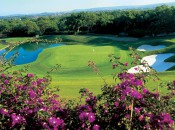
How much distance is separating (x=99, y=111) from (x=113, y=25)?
69.9m

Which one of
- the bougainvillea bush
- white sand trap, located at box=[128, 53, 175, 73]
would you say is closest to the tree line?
white sand trap, located at box=[128, 53, 175, 73]

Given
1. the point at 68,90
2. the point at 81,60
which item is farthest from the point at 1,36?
the point at 68,90

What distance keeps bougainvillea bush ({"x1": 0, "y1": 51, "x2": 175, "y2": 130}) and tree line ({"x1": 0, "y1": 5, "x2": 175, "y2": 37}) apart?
57.0 meters

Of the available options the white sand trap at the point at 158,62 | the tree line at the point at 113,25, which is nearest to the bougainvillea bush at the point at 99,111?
the white sand trap at the point at 158,62

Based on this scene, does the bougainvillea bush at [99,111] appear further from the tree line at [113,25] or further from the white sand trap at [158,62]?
the tree line at [113,25]

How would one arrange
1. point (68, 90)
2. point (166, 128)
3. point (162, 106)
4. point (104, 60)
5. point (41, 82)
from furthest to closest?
point (104, 60) < point (68, 90) < point (41, 82) < point (162, 106) < point (166, 128)

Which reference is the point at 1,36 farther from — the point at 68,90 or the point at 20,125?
the point at 20,125

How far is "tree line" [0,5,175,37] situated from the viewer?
199 feet

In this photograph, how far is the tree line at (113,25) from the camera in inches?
2388

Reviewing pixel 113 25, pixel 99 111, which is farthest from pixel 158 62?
pixel 113 25

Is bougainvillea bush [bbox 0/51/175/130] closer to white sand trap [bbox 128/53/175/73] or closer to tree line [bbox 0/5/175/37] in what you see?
white sand trap [bbox 128/53/175/73]

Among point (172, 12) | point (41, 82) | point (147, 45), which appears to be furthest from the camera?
point (172, 12)

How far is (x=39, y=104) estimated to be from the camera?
14.7 feet

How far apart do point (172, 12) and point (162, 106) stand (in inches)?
Answer: 2344
